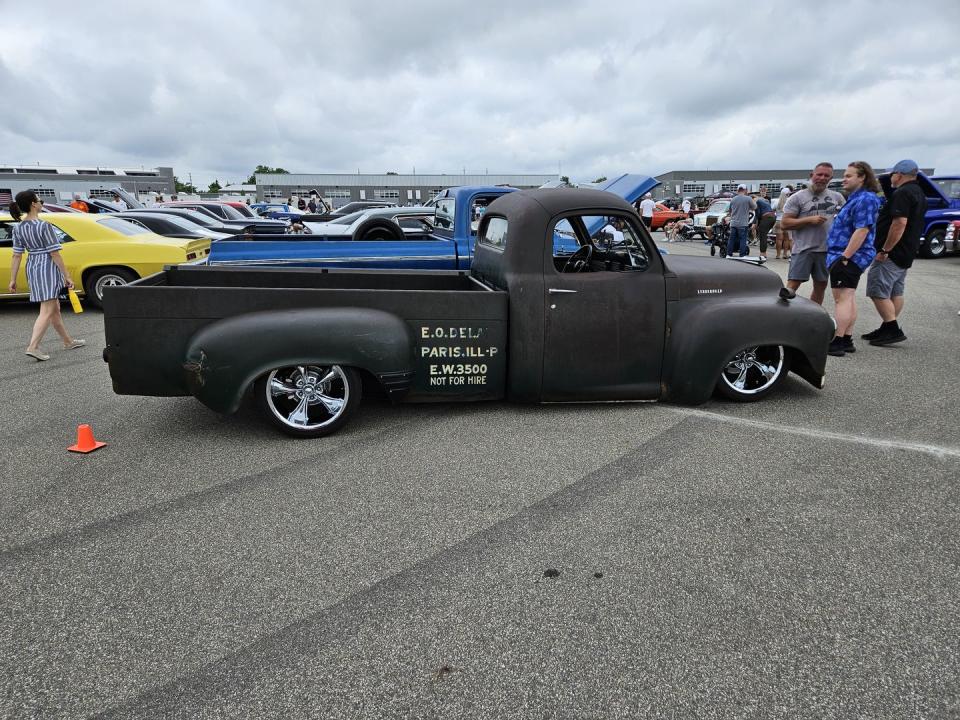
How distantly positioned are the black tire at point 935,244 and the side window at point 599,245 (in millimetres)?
15463

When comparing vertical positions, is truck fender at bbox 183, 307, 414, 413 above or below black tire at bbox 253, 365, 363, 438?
above

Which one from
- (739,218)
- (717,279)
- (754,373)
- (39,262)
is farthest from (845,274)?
(739,218)

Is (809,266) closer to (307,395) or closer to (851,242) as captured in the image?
(851,242)

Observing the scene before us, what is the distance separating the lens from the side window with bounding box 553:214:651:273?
484 centimetres

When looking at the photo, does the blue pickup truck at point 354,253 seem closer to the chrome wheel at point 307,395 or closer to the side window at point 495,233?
the side window at point 495,233

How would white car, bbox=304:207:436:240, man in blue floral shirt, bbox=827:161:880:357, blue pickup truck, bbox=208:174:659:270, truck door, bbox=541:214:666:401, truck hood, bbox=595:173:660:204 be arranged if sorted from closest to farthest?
1. truck door, bbox=541:214:666:401
2. man in blue floral shirt, bbox=827:161:880:357
3. blue pickup truck, bbox=208:174:659:270
4. truck hood, bbox=595:173:660:204
5. white car, bbox=304:207:436:240

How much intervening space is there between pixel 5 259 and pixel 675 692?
33.5 feet

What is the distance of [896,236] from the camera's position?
6512 mm

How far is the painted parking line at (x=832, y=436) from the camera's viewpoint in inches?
162

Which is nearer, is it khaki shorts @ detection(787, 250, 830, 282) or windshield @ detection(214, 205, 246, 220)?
khaki shorts @ detection(787, 250, 830, 282)

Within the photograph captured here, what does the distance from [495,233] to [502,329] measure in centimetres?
112

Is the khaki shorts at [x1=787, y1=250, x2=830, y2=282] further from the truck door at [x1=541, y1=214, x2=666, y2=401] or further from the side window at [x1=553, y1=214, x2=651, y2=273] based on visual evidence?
the truck door at [x1=541, y1=214, x2=666, y2=401]

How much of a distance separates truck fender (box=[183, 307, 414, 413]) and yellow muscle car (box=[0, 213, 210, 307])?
18.6ft

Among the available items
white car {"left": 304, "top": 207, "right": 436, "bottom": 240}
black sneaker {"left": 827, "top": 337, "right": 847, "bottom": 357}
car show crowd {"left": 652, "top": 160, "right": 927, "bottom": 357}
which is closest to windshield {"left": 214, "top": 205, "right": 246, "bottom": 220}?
white car {"left": 304, "top": 207, "right": 436, "bottom": 240}
